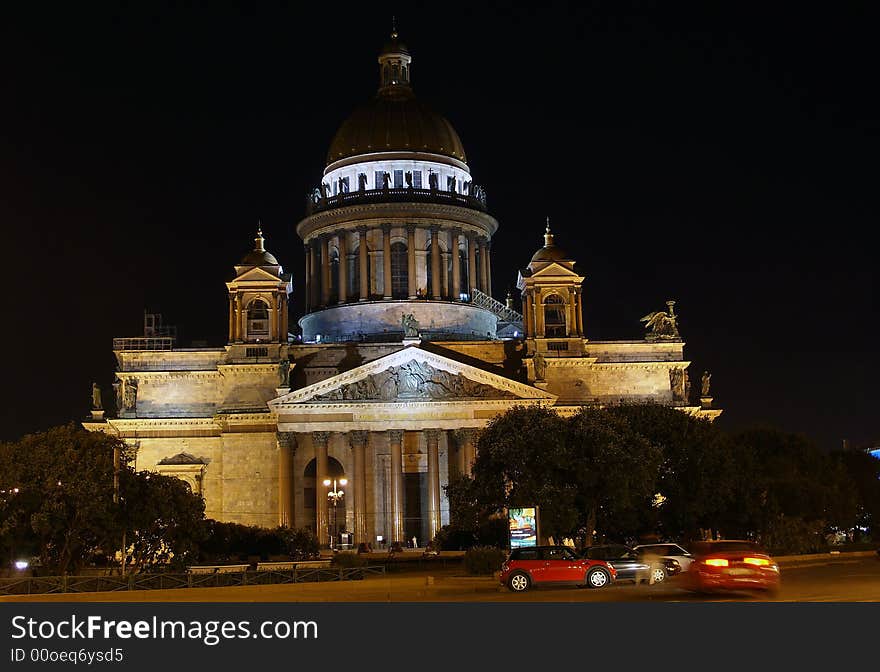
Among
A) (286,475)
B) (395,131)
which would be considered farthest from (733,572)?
(395,131)

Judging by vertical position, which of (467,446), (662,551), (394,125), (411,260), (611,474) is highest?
(394,125)

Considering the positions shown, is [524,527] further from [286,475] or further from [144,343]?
[144,343]

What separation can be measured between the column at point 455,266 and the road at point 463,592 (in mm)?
50614

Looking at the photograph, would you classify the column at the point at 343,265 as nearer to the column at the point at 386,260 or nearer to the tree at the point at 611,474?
the column at the point at 386,260

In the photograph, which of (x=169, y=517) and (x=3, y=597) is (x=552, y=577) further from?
(x=169, y=517)

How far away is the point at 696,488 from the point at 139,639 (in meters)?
47.7

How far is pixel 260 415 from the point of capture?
84.8 meters

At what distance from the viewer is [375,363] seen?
3243 inches

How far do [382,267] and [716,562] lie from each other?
67397 millimetres

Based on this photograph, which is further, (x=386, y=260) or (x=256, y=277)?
(x=386, y=260)

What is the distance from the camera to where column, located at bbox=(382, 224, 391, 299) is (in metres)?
98.9

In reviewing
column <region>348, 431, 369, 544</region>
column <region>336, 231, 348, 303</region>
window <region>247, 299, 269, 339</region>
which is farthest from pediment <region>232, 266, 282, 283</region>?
column <region>348, 431, 369, 544</region>

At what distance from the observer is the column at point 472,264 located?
102438 millimetres

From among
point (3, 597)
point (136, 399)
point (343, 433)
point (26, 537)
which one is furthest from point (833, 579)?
point (136, 399)
